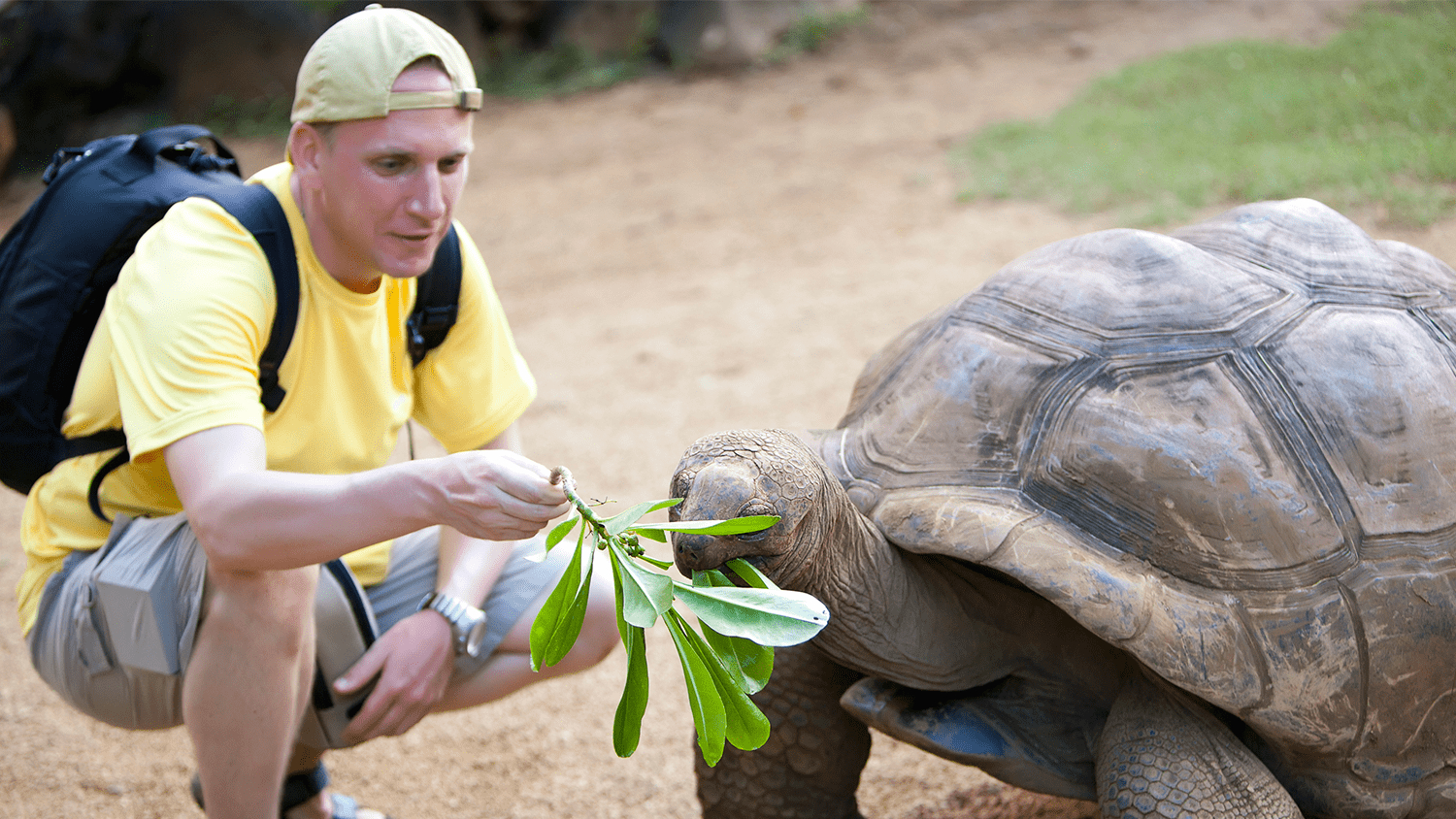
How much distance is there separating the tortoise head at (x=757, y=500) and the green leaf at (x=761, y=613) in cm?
8

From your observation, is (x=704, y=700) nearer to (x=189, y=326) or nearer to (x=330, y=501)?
(x=330, y=501)

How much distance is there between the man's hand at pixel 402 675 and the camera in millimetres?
1987

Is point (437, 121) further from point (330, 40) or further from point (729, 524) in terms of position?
point (729, 524)

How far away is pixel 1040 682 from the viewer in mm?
1876

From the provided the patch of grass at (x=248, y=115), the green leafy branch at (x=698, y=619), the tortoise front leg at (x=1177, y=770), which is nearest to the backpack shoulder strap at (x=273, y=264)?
the green leafy branch at (x=698, y=619)

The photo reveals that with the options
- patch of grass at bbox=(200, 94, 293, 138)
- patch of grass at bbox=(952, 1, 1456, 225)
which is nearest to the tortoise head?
patch of grass at bbox=(952, 1, 1456, 225)

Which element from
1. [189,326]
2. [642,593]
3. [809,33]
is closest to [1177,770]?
[642,593]

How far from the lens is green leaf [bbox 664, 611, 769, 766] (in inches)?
58.4

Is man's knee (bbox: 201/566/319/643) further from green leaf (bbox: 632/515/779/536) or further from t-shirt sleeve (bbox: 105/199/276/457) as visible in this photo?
green leaf (bbox: 632/515/779/536)

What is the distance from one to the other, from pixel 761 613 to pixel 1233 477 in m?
0.78

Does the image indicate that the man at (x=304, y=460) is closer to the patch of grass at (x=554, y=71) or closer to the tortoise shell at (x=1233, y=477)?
the tortoise shell at (x=1233, y=477)

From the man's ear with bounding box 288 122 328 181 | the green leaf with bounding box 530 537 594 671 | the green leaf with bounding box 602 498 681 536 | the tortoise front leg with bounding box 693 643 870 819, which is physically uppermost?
the man's ear with bounding box 288 122 328 181

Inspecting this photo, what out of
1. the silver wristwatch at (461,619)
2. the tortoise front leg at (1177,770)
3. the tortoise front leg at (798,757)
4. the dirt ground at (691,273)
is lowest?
the dirt ground at (691,273)

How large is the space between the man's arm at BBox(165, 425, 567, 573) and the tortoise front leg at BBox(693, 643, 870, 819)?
0.67m
